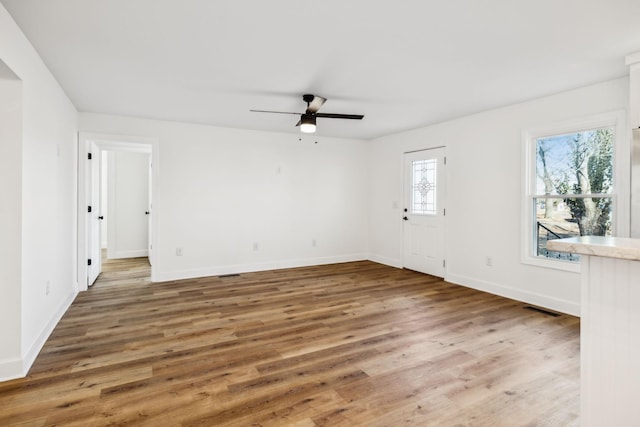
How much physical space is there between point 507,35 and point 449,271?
11.3 feet

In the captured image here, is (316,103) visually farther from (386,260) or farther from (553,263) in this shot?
(386,260)

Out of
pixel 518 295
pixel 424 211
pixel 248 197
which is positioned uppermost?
pixel 248 197

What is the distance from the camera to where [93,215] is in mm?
4762

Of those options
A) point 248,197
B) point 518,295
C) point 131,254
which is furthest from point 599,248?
point 131,254

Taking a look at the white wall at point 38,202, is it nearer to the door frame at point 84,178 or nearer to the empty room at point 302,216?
the empty room at point 302,216

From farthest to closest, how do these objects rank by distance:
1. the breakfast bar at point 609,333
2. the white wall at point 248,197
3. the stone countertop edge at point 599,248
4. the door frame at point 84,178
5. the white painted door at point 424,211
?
the white painted door at point 424,211 → the white wall at point 248,197 → the door frame at point 84,178 → the breakfast bar at point 609,333 → the stone countertop edge at point 599,248

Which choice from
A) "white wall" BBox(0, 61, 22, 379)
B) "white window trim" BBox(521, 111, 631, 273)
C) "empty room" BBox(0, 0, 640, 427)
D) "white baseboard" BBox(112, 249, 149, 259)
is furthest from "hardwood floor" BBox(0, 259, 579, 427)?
"white baseboard" BBox(112, 249, 149, 259)

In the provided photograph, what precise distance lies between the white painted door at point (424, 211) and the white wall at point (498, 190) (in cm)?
17

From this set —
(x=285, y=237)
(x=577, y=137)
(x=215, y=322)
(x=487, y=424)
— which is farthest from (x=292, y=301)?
(x=577, y=137)

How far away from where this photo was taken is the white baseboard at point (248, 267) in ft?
16.3

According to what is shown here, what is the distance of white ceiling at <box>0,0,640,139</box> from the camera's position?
2064 mm

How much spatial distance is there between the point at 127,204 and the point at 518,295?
7304 millimetres

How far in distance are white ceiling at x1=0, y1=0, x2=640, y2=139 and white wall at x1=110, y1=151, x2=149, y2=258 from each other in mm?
3236

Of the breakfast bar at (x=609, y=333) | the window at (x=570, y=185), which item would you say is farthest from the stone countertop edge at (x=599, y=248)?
the window at (x=570, y=185)
